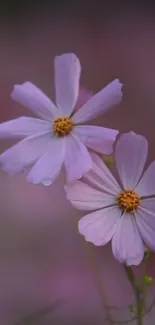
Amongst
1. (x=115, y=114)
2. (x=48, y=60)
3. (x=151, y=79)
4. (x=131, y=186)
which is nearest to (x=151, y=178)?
(x=131, y=186)

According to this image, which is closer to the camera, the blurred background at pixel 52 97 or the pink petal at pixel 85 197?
the pink petal at pixel 85 197

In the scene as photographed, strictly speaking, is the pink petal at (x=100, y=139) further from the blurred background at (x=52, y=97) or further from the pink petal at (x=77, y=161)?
the blurred background at (x=52, y=97)

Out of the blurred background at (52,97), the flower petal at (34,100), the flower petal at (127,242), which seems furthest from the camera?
the blurred background at (52,97)

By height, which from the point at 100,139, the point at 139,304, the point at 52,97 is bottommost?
the point at 139,304

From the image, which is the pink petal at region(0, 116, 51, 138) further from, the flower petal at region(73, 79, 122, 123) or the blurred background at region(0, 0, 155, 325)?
the blurred background at region(0, 0, 155, 325)

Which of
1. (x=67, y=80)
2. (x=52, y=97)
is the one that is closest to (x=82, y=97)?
(x=67, y=80)

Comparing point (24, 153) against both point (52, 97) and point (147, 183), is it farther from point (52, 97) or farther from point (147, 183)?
point (52, 97)

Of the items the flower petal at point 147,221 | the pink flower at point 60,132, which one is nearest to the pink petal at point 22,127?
the pink flower at point 60,132

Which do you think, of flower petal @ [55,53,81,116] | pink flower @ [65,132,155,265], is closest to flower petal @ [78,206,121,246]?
pink flower @ [65,132,155,265]
